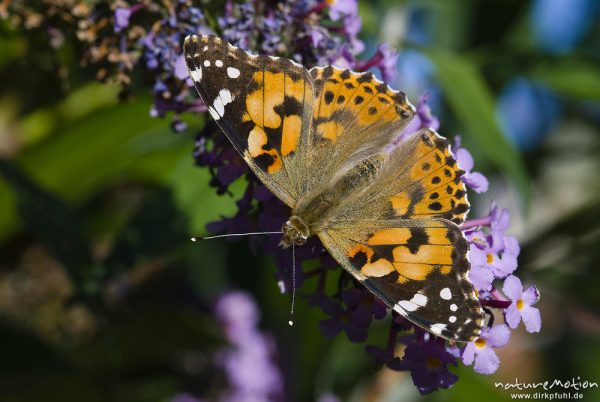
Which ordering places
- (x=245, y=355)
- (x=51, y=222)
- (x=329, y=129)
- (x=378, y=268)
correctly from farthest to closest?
(x=245, y=355) < (x=51, y=222) < (x=329, y=129) < (x=378, y=268)

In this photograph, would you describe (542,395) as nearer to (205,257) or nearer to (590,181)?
(590,181)

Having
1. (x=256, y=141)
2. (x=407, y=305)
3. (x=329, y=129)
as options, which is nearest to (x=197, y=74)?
(x=256, y=141)

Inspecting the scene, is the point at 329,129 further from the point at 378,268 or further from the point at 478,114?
the point at 478,114

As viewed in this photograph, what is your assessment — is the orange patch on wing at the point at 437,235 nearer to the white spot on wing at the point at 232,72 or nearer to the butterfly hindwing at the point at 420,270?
the butterfly hindwing at the point at 420,270

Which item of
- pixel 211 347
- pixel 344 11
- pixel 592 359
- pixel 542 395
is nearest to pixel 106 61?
pixel 344 11

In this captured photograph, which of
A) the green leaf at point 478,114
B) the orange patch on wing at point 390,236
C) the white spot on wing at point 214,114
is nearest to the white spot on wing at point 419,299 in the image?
the orange patch on wing at point 390,236
